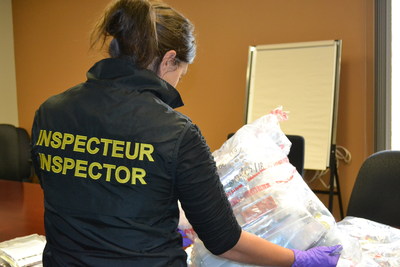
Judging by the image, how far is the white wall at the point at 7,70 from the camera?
4.34 m

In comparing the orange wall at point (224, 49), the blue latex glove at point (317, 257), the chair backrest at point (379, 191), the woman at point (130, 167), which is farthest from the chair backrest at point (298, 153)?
the woman at point (130, 167)

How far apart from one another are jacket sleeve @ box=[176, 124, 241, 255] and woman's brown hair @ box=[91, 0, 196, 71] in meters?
0.20

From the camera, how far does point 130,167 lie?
0.71 meters

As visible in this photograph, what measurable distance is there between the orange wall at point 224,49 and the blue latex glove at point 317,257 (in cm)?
206

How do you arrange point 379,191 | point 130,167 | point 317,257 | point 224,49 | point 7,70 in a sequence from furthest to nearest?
point 7,70 < point 224,49 < point 379,191 < point 317,257 < point 130,167

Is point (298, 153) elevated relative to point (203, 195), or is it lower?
lower

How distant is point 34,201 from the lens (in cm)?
172

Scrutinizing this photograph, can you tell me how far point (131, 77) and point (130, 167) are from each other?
0.63 ft

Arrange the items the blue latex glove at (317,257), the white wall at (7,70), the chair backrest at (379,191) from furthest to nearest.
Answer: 1. the white wall at (7,70)
2. the chair backrest at (379,191)
3. the blue latex glove at (317,257)

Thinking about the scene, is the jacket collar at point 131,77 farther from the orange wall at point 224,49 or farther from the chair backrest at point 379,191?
the orange wall at point 224,49

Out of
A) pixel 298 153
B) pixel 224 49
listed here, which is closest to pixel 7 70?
pixel 224 49

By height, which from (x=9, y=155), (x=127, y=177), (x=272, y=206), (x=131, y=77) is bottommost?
(x=9, y=155)

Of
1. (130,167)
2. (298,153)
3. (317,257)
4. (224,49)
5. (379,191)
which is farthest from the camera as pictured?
(224,49)

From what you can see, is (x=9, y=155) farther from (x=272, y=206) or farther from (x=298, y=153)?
(x=272, y=206)
